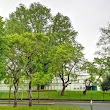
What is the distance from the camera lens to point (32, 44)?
3453 centimetres

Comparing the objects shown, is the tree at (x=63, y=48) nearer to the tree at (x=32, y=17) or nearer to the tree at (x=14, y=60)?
the tree at (x=32, y=17)

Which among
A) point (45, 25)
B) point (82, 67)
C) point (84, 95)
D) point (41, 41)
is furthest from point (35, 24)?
point (41, 41)

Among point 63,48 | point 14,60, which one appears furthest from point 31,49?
point 63,48

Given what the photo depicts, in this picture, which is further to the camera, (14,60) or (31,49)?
(31,49)

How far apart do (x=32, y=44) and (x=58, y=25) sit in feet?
88.6

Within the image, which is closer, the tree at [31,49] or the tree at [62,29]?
the tree at [31,49]

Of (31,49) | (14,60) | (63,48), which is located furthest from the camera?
(63,48)

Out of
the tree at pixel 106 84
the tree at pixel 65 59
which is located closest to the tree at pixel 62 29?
the tree at pixel 65 59

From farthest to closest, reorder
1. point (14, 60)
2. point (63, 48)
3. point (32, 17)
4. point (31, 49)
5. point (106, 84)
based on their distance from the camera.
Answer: point (106, 84) < point (32, 17) < point (63, 48) < point (31, 49) < point (14, 60)

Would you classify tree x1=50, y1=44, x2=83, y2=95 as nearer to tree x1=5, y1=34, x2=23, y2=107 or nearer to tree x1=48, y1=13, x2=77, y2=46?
tree x1=48, y1=13, x2=77, y2=46

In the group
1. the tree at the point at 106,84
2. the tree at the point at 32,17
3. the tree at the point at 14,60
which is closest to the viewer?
the tree at the point at 14,60

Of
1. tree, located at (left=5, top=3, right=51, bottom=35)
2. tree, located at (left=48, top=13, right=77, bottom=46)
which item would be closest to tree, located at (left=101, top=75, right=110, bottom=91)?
tree, located at (left=48, top=13, right=77, bottom=46)

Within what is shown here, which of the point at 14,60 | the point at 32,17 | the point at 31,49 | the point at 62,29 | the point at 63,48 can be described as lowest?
the point at 14,60

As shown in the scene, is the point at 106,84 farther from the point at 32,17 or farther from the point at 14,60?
the point at 14,60
